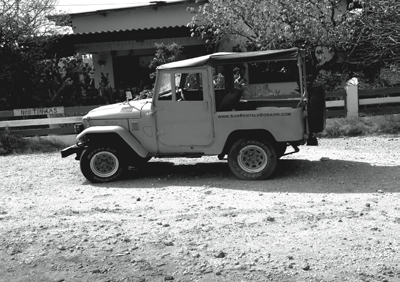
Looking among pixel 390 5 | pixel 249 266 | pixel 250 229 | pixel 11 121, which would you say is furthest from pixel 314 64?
pixel 249 266

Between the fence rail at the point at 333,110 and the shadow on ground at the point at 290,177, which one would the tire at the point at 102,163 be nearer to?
the shadow on ground at the point at 290,177

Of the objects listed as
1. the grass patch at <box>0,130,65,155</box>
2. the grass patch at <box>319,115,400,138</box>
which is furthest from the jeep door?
the grass patch at <box>0,130,65,155</box>

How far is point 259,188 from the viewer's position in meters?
7.28

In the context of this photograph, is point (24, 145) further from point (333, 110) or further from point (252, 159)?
point (333, 110)

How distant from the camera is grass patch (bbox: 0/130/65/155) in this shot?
41.3 ft

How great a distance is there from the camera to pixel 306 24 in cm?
1283

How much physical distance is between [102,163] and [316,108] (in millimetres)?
3667

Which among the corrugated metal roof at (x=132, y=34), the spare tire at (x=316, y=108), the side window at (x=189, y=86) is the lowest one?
the spare tire at (x=316, y=108)

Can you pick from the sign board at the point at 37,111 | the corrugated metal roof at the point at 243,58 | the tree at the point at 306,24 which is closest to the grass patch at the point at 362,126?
the tree at the point at 306,24

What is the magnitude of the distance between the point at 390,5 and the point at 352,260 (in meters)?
9.38

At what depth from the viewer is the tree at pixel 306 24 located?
1261 centimetres

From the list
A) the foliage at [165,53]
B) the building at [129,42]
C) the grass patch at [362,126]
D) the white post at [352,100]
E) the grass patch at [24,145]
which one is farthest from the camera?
the building at [129,42]

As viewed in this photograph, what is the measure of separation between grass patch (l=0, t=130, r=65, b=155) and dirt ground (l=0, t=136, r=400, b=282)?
3641 millimetres

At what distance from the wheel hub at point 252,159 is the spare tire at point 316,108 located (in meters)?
0.93
